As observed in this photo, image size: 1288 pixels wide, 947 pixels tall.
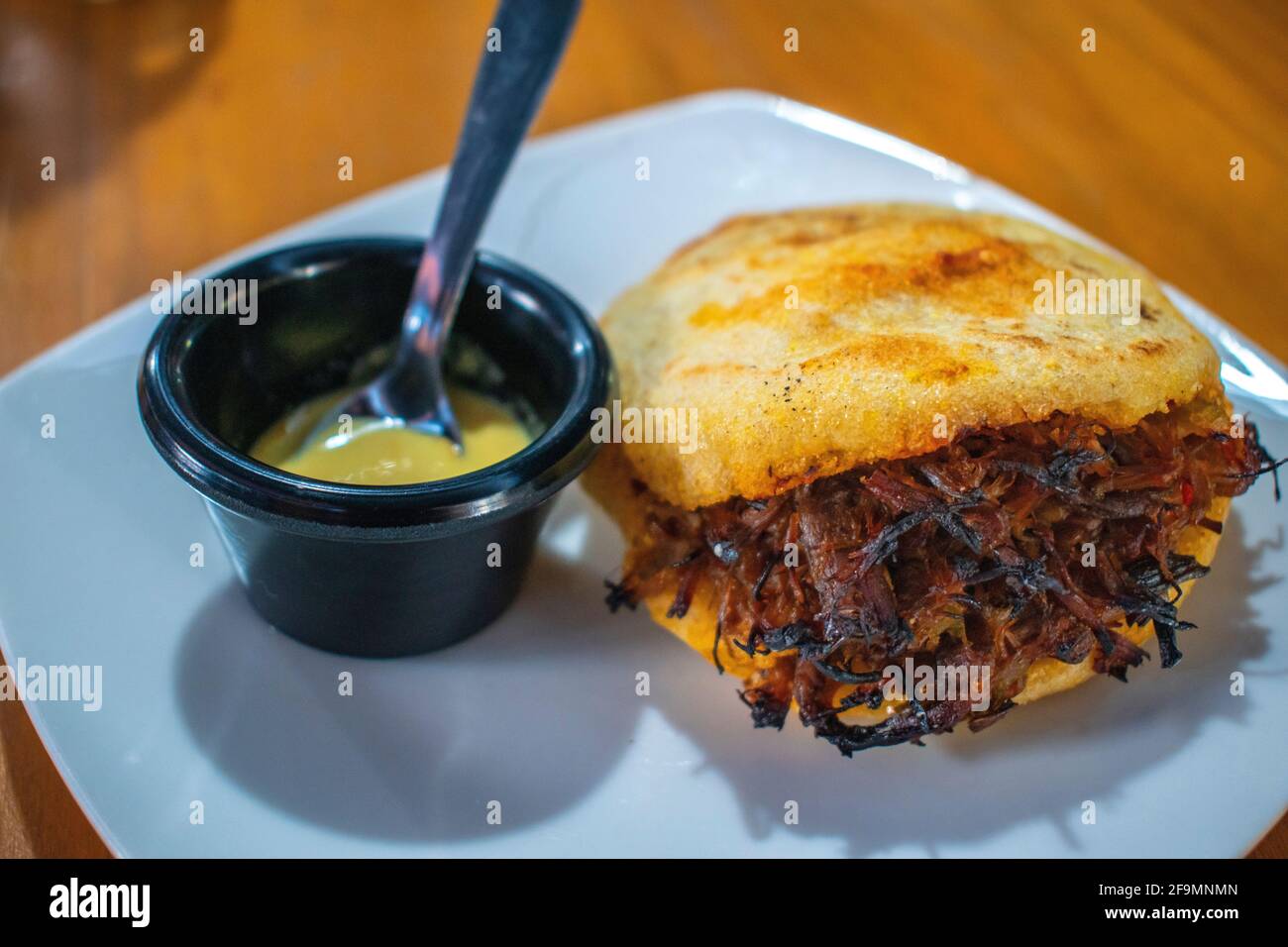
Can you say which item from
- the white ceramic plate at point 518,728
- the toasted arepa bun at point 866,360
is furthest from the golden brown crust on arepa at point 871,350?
the white ceramic plate at point 518,728

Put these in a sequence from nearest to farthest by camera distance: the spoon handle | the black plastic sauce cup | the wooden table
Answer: the black plastic sauce cup < the spoon handle < the wooden table

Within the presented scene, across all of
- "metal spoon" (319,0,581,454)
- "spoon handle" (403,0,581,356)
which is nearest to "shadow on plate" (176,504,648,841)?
"metal spoon" (319,0,581,454)

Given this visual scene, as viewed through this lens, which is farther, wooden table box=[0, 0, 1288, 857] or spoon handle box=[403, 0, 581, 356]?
wooden table box=[0, 0, 1288, 857]

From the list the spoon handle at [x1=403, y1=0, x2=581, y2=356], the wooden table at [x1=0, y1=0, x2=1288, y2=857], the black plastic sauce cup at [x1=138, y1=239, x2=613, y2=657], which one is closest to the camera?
the black plastic sauce cup at [x1=138, y1=239, x2=613, y2=657]

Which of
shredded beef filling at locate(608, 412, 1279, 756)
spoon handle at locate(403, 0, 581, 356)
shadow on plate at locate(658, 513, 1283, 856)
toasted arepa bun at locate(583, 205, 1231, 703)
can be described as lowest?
shadow on plate at locate(658, 513, 1283, 856)

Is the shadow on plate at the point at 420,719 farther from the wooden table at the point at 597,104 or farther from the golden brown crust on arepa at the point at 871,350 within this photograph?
the wooden table at the point at 597,104

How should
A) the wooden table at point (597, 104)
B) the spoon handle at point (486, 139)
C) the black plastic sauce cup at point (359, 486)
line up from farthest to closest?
the wooden table at point (597, 104), the spoon handle at point (486, 139), the black plastic sauce cup at point (359, 486)

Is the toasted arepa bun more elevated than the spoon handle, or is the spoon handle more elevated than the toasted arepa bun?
the spoon handle

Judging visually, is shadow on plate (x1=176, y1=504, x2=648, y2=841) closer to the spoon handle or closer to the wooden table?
the spoon handle
